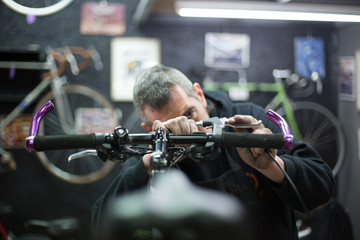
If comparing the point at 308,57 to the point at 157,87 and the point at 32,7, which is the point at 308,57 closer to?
the point at 157,87

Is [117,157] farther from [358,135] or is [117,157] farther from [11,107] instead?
[11,107]

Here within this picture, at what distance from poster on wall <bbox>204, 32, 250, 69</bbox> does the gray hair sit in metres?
1.33

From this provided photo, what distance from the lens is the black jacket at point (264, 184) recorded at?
0.68 m

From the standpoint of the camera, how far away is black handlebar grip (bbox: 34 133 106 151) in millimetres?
533

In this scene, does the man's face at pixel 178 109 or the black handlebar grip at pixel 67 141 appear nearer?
the black handlebar grip at pixel 67 141

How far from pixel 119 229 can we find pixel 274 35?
1.97m

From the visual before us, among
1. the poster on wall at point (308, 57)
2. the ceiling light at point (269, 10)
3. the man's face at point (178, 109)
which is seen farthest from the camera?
the poster on wall at point (308, 57)

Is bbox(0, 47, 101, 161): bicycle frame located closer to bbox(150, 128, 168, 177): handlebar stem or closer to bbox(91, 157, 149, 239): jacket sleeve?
bbox(91, 157, 149, 239): jacket sleeve

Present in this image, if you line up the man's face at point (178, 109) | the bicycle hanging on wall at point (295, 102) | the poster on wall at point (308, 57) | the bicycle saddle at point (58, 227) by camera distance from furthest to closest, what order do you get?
the bicycle hanging on wall at point (295, 102) < the poster on wall at point (308, 57) < the bicycle saddle at point (58, 227) < the man's face at point (178, 109)

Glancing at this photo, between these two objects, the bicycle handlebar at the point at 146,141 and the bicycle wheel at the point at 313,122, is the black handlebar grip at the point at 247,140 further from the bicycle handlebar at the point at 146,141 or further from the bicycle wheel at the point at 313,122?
the bicycle wheel at the point at 313,122

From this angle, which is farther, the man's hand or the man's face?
the man's face

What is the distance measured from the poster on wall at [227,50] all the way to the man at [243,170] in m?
1.29

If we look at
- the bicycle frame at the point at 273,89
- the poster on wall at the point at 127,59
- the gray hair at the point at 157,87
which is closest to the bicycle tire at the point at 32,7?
the gray hair at the point at 157,87

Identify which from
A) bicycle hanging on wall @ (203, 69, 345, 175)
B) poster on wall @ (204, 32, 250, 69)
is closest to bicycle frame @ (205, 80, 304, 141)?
bicycle hanging on wall @ (203, 69, 345, 175)
